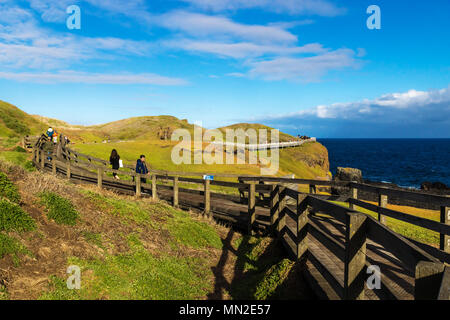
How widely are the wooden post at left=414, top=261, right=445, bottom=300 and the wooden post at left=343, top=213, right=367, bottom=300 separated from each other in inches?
55.1

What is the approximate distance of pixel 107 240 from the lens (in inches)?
289

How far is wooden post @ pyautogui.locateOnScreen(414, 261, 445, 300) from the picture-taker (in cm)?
262

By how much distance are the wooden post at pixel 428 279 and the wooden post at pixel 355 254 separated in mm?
1399

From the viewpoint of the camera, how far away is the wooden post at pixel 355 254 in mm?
4105

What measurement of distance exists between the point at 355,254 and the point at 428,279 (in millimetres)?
1488

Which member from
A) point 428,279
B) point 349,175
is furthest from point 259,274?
point 349,175

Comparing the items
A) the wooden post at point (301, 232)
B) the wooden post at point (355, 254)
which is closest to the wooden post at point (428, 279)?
the wooden post at point (355, 254)

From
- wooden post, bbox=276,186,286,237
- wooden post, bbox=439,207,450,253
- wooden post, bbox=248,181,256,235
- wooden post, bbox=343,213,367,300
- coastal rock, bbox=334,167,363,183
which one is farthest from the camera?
coastal rock, bbox=334,167,363,183

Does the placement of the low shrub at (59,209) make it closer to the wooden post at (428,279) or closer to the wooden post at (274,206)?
the wooden post at (274,206)

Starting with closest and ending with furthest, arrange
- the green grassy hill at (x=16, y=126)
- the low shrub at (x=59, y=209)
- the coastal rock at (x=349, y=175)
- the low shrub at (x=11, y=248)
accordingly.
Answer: the low shrub at (x=11, y=248)
the low shrub at (x=59, y=209)
the coastal rock at (x=349, y=175)
the green grassy hill at (x=16, y=126)

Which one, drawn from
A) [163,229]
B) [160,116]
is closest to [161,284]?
[163,229]

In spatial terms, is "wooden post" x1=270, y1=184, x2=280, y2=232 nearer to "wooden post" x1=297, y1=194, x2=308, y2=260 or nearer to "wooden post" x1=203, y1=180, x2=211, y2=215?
"wooden post" x1=297, y1=194, x2=308, y2=260

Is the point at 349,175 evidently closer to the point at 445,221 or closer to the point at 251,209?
the point at 251,209

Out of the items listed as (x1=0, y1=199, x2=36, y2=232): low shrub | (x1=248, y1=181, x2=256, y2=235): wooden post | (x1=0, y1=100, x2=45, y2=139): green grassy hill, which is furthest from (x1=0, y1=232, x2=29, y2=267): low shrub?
(x1=0, y1=100, x2=45, y2=139): green grassy hill
